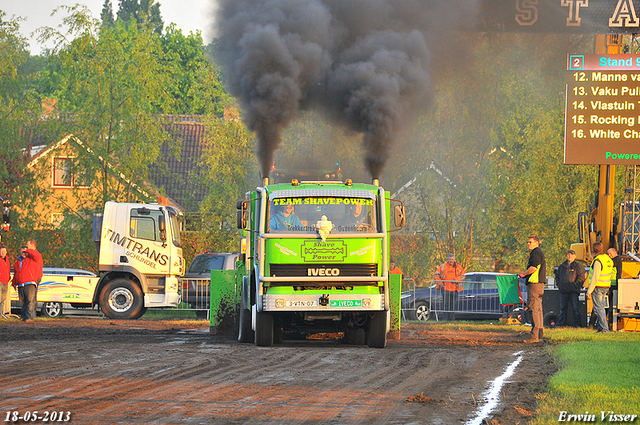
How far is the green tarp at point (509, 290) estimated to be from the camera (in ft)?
63.4

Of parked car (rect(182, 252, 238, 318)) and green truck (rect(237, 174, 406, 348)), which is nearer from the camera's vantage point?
green truck (rect(237, 174, 406, 348))

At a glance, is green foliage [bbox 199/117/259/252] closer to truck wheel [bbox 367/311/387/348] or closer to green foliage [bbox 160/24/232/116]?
green foliage [bbox 160/24/232/116]

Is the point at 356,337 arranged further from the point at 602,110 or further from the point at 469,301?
the point at 469,301

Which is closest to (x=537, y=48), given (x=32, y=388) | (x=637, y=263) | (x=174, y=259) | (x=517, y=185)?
(x=517, y=185)

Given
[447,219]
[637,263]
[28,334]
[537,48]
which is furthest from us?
[447,219]

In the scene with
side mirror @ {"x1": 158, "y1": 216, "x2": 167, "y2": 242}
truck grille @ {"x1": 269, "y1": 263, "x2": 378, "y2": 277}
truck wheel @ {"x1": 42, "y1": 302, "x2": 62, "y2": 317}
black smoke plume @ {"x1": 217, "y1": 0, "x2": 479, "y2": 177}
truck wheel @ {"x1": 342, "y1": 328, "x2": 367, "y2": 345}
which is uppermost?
black smoke plume @ {"x1": 217, "y1": 0, "x2": 479, "y2": 177}

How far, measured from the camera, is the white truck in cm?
2273

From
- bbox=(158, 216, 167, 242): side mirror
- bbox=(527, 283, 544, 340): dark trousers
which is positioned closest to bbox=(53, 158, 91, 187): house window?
bbox=(158, 216, 167, 242): side mirror

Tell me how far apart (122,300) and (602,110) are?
12652mm

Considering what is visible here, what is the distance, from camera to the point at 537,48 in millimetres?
26812

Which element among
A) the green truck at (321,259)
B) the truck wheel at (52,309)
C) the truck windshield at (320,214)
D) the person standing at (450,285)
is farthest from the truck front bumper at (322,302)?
the truck wheel at (52,309)

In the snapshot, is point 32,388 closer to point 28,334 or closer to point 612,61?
point 28,334

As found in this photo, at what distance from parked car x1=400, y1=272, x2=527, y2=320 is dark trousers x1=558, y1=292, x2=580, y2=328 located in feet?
9.68

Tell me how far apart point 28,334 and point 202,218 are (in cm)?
1454
